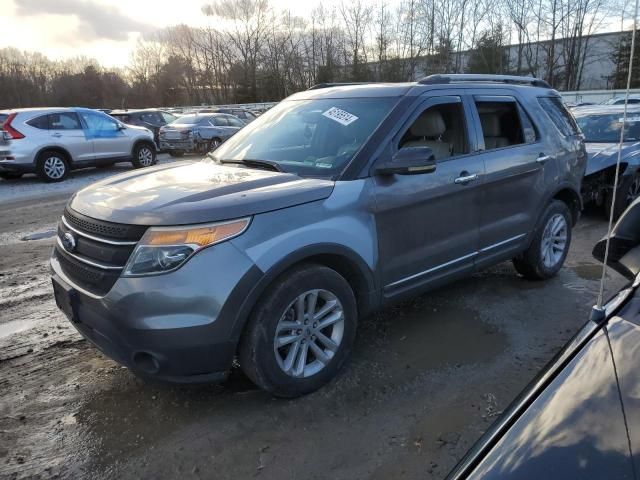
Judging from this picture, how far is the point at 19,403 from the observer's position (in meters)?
3.11

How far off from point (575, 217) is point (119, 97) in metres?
60.0

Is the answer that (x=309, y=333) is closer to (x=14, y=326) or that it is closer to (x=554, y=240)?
(x=14, y=326)

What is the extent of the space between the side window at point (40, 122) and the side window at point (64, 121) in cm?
9

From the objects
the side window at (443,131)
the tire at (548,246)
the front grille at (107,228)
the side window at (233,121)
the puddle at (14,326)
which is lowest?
the puddle at (14,326)

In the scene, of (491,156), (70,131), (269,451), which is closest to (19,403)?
(269,451)

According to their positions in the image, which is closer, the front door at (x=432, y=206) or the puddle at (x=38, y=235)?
the front door at (x=432, y=206)

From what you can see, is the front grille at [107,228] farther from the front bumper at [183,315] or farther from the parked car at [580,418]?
the parked car at [580,418]

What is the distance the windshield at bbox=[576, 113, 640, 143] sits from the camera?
8.10 metres

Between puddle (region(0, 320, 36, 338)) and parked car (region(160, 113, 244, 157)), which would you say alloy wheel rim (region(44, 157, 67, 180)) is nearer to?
parked car (region(160, 113, 244, 157))

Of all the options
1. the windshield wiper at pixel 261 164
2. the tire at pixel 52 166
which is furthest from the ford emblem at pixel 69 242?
the tire at pixel 52 166

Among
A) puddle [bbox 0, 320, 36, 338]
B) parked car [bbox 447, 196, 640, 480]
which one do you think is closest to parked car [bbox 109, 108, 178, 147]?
puddle [bbox 0, 320, 36, 338]

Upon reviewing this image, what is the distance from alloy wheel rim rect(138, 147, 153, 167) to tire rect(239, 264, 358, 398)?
41.8ft

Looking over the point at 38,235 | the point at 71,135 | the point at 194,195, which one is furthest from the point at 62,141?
the point at 194,195

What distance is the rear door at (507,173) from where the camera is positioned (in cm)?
407
